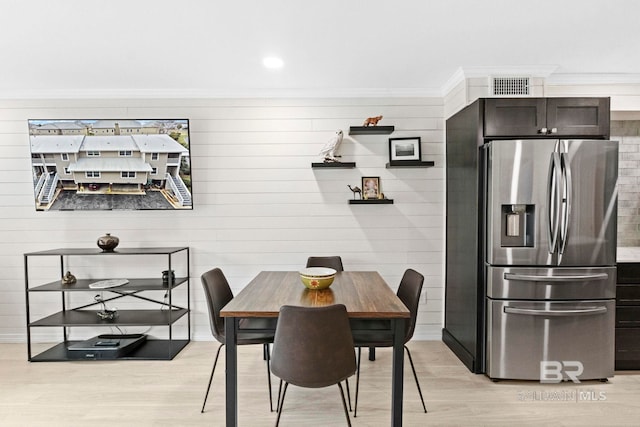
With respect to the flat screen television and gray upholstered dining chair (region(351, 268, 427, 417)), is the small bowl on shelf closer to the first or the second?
gray upholstered dining chair (region(351, 268, 427, 417))

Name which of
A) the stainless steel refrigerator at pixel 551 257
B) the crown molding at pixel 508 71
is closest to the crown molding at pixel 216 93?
the crown molding at pixel 508 71

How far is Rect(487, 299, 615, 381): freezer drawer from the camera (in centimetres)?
278

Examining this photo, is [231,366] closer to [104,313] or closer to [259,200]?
[259,200]

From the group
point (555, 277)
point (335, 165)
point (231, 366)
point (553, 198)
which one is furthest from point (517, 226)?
point (231, 366)

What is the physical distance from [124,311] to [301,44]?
3094mm

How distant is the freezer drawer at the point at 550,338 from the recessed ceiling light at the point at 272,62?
2556 millimetres

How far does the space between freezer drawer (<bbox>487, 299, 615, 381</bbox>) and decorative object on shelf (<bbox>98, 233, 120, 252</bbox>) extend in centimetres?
334

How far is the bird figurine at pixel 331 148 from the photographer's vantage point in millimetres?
3598

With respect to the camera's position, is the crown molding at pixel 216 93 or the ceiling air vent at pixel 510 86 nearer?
the ceiling air vent at pixel 510 86

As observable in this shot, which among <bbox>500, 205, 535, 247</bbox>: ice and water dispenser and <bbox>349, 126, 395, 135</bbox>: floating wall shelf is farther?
<bbox>349, 126, 395, 135</bbox>: floating wall shelf

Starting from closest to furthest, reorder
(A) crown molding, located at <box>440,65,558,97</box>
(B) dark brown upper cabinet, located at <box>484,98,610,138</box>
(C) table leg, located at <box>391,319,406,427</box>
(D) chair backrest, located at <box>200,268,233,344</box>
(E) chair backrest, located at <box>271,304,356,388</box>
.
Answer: (E) chair backrest, located at <box>271,304,356,388</box>, (C) table leg, located at <box>391,319,406,427</box>, (D) chair backrest, located at <box>200,268,233,344</box>, (B) dark brown upper cabinet, located at <box>484,98,610,138</box>, (A) crown molding, located at <box>440,65,558,97</box>

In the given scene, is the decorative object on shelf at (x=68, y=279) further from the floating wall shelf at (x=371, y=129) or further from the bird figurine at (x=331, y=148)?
the floating wall shelf at (x=371, y=129)

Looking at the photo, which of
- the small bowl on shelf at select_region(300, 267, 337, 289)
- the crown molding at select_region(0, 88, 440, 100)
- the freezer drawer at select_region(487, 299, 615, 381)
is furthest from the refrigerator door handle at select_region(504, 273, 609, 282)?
the crown molding at select_region(0, 88, 440, 100)

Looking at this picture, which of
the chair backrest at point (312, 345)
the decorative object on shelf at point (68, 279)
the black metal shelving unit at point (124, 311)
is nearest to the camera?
the chair backrest at point (312, 345)
